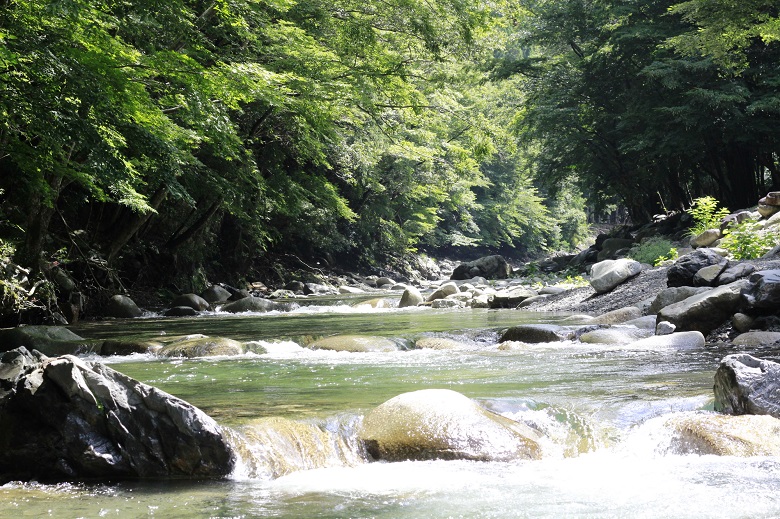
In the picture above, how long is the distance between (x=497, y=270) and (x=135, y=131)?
2303 centimetres

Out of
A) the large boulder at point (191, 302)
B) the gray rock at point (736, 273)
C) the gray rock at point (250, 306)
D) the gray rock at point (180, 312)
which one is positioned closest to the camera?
the gray rock at point (736, 273)

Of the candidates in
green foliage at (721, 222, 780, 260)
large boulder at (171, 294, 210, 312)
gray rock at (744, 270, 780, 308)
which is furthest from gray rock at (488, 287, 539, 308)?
gray rock at (744, 270, 780, 308)

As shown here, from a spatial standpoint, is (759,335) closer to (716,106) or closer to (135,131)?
(135,131)

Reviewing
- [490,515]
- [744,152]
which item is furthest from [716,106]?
[490,515]

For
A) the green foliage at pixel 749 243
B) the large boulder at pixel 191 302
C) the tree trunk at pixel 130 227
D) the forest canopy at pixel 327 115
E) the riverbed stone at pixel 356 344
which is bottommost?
the riverbed stone at pixel 356 344

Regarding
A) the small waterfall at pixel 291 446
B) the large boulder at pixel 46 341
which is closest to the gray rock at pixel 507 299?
the large boulder at pixel 46 341

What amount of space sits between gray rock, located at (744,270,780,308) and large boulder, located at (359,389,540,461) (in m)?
4.90

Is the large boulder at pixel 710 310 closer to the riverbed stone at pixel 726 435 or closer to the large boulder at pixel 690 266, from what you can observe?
the large boulder at pixel 690 266

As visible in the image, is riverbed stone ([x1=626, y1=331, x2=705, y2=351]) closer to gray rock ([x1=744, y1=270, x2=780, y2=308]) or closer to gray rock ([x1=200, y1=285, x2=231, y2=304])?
gray rock ([x1=744, y1=270, x2=780, y2=308])

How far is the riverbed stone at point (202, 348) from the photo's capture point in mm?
8945

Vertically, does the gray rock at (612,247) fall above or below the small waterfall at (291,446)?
above

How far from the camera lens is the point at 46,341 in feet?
30.1

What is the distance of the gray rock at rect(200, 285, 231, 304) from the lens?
18625 mm

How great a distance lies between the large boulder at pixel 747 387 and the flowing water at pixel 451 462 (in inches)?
10.2
